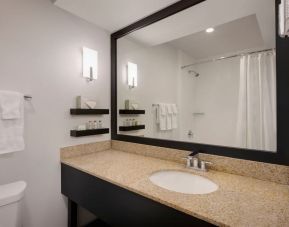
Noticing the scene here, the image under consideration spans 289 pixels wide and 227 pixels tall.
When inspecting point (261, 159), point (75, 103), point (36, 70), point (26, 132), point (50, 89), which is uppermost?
point (36, 70)

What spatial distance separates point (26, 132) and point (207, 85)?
5.25ft

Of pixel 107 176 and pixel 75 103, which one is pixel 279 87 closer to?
pixel 107 176

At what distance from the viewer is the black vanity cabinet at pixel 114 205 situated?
0.88 metres

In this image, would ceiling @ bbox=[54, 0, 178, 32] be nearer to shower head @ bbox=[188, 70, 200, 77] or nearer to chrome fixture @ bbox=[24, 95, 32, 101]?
shower head @ bbox=[188, 70, 200, 77]

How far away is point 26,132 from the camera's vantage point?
1.37 m

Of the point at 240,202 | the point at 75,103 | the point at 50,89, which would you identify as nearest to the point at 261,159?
the point at 240,202

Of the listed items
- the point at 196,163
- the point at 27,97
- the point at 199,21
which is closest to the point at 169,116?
the point at 196,163

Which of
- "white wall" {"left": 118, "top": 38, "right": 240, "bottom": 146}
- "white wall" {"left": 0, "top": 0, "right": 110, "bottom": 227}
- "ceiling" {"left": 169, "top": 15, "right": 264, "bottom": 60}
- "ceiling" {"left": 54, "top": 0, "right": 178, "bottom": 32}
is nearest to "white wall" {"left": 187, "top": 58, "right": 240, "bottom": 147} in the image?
"white wall" {"left": 118, "top": 38, "right": 240, "bottom": 146}

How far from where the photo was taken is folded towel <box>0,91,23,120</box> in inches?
46.9

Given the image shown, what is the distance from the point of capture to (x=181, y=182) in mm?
1315

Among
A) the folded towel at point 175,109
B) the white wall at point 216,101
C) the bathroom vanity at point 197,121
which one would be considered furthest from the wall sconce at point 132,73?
the white wall at point 216,101

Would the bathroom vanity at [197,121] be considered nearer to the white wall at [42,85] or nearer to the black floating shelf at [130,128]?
the black floating shelf at [130,128]

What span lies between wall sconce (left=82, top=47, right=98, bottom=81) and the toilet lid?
103cm

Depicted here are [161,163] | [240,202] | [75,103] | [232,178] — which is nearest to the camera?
[240,202]
